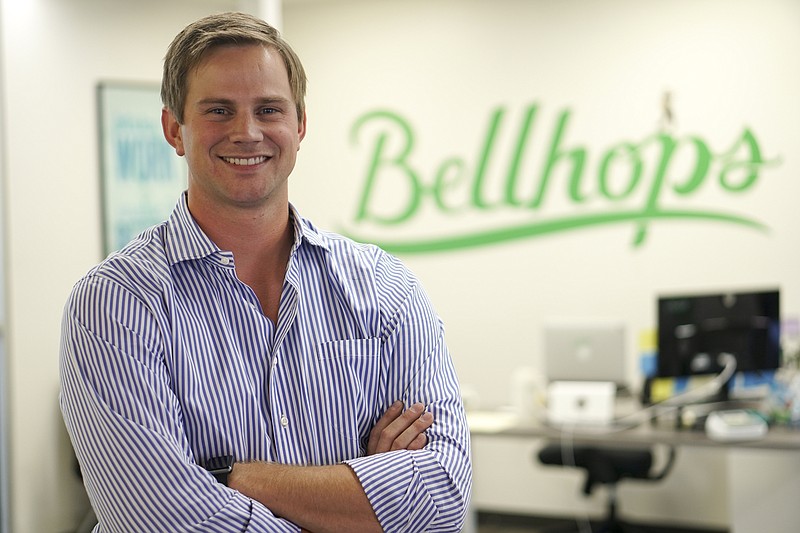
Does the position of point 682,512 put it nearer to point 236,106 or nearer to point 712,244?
point 712,244

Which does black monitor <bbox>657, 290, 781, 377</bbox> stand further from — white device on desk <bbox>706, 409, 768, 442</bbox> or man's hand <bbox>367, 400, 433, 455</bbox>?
man's hand <bbox>367, 400, 433, 455</bbox>

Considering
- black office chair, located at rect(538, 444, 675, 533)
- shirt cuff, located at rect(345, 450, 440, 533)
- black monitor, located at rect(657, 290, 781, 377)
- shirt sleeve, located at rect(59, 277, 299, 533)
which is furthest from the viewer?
black office chair, located at rect(538, 444, 675, 533)

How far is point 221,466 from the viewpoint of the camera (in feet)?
5.36

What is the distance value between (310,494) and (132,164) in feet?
11.3

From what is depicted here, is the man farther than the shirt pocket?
No

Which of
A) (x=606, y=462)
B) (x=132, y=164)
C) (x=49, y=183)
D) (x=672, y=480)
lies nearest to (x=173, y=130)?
(x=49, y=183)

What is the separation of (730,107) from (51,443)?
403cm

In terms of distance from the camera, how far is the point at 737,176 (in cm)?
542

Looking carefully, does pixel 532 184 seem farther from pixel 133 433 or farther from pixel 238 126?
pixel 133 433

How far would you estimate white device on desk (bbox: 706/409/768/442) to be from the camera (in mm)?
4199

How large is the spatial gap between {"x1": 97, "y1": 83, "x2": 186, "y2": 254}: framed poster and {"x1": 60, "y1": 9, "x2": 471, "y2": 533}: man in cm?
305

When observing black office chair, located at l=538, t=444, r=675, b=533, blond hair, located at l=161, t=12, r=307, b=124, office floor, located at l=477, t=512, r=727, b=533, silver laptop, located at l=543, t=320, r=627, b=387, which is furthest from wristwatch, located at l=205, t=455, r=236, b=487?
office floor, located at l=477, t=512, r=727, b=533

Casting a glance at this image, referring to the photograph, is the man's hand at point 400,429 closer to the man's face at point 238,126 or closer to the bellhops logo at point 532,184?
the man's face at point 238,126

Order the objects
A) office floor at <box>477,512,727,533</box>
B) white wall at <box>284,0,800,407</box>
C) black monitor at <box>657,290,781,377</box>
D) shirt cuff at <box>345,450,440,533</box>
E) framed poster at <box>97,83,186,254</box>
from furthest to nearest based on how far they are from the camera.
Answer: office floor at <box>477,512,727,533</box>, white wall at <box>284,0,800,407</box>, framed poster at <box>97,83,186,254</box>, black monitor at <box>657,290,781,377</box>, shirt cuff at <box>345,450,440,533</box>
